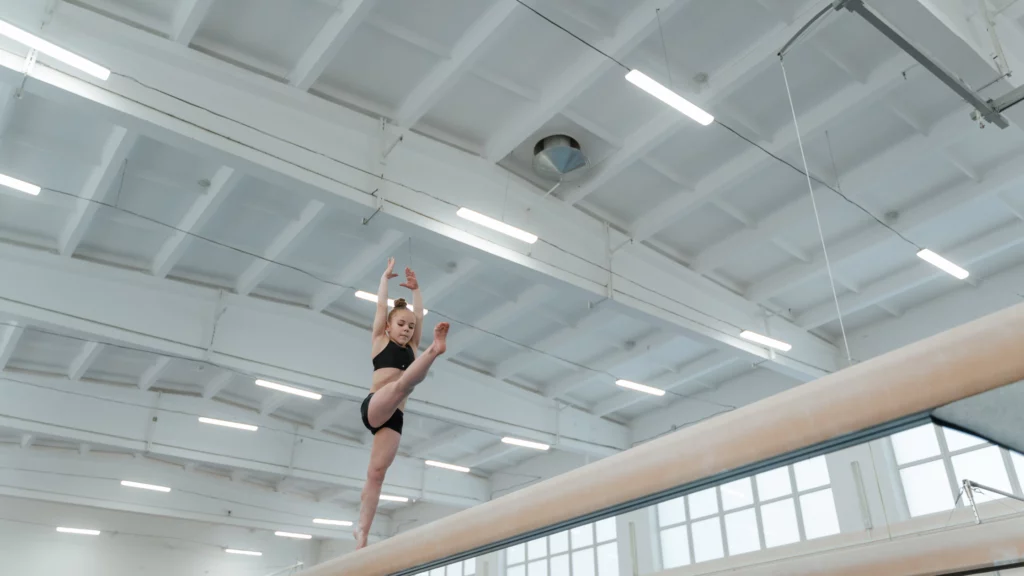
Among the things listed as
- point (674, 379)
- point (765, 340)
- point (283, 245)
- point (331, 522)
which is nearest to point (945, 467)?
point (765, 340)

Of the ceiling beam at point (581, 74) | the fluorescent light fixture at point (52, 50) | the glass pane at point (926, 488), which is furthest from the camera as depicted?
the glass pane at point (926, 488)

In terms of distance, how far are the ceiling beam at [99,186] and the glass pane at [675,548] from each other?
10.4 meters

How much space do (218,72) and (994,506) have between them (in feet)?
29.7

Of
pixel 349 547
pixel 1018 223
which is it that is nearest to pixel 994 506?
pixel 1018 223

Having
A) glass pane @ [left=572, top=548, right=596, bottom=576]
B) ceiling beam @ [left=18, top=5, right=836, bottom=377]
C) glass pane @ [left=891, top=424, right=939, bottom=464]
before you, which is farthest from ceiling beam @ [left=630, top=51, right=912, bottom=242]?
glass pane @ [left=572, top=548, right=596, bottom=576]

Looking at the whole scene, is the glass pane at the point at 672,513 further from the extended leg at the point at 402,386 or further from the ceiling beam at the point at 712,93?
the extended leg at the point at 402,386

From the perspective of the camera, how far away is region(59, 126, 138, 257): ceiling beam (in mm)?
7594

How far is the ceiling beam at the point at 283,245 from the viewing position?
8766 mm

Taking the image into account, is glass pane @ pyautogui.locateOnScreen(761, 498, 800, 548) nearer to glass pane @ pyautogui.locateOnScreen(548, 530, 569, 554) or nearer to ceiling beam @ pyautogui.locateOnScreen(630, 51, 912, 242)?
glass pane @ pyautogui.locateOnScreen(548, 530, 569, 554)

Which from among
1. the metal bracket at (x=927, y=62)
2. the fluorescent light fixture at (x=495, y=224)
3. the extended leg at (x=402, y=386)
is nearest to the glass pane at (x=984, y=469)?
the metal bracket at (x=927, y=62)

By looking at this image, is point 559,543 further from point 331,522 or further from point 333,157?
point 333,157

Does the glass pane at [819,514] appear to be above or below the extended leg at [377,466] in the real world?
above

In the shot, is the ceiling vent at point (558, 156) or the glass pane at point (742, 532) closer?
the ceiling vent at point (558, 156)

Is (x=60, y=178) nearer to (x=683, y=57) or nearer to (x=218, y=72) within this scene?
(x=218, y=72)
